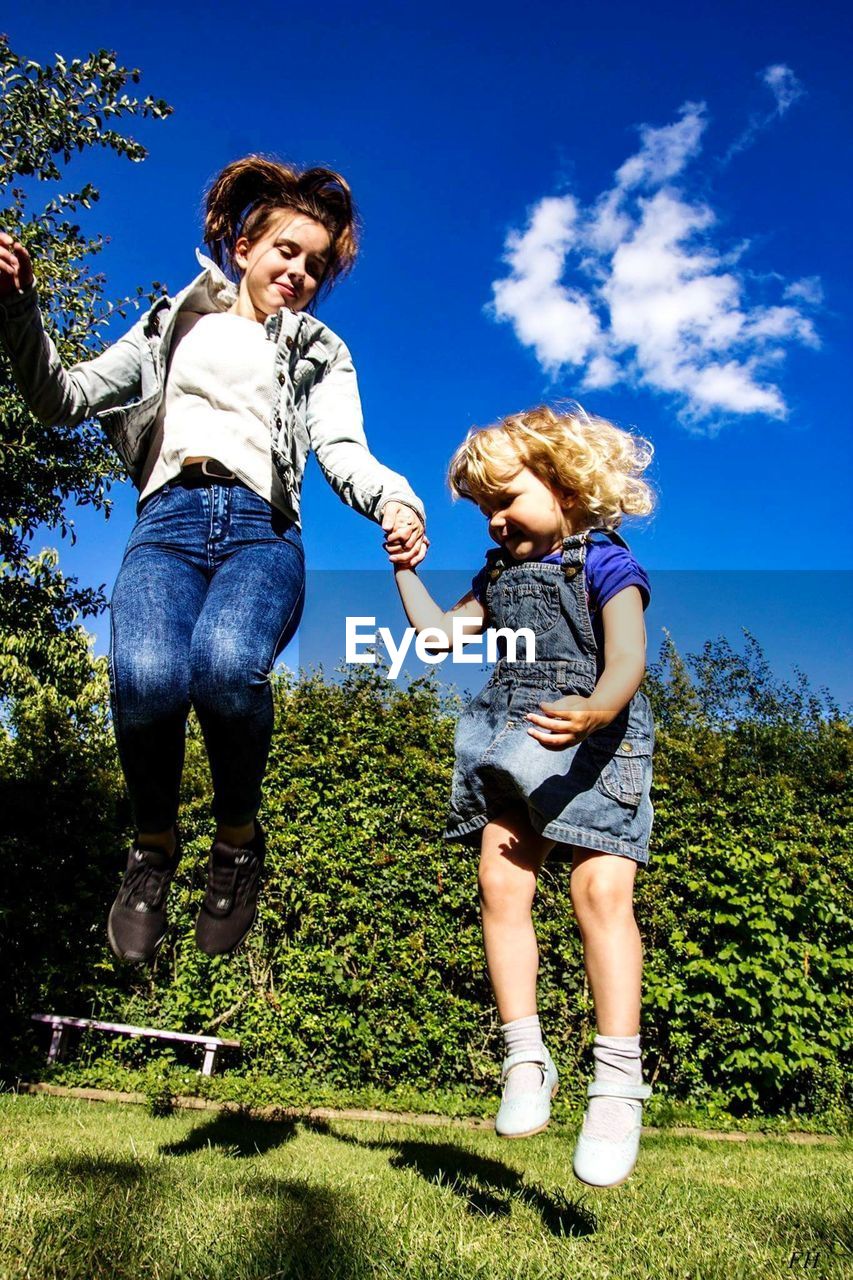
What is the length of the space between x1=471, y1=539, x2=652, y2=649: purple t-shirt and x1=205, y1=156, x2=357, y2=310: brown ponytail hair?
4.43 ft

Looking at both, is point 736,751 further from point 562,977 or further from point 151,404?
point 151,404

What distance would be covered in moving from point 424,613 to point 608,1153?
145 centimetres

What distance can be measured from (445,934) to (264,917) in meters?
1.34

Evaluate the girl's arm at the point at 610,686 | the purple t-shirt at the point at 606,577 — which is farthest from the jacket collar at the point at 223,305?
the girl's arm at the point at 610,686

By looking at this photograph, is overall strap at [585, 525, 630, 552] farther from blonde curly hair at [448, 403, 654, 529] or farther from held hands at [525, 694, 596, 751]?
held hands at [525, 694, 596, 751]

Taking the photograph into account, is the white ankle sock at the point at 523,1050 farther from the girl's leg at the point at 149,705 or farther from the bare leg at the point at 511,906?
the girl's leg at the point at 149,705

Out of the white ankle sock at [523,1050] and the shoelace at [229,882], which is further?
the shoelace at [229,882]

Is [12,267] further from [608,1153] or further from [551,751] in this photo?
[608,1153]

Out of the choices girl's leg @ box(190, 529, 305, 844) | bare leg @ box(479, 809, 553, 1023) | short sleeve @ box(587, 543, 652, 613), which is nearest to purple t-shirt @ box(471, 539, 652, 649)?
short sleeve @ box(587, 543, 652, 613)

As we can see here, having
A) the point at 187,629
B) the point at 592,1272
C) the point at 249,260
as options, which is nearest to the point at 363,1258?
the point at 592,1272

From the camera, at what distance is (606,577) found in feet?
8.04

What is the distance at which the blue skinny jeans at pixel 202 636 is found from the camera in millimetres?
2361

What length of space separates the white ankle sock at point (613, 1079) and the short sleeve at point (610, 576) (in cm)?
110

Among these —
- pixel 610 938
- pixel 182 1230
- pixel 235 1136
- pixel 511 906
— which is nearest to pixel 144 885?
pixel 182 1230
